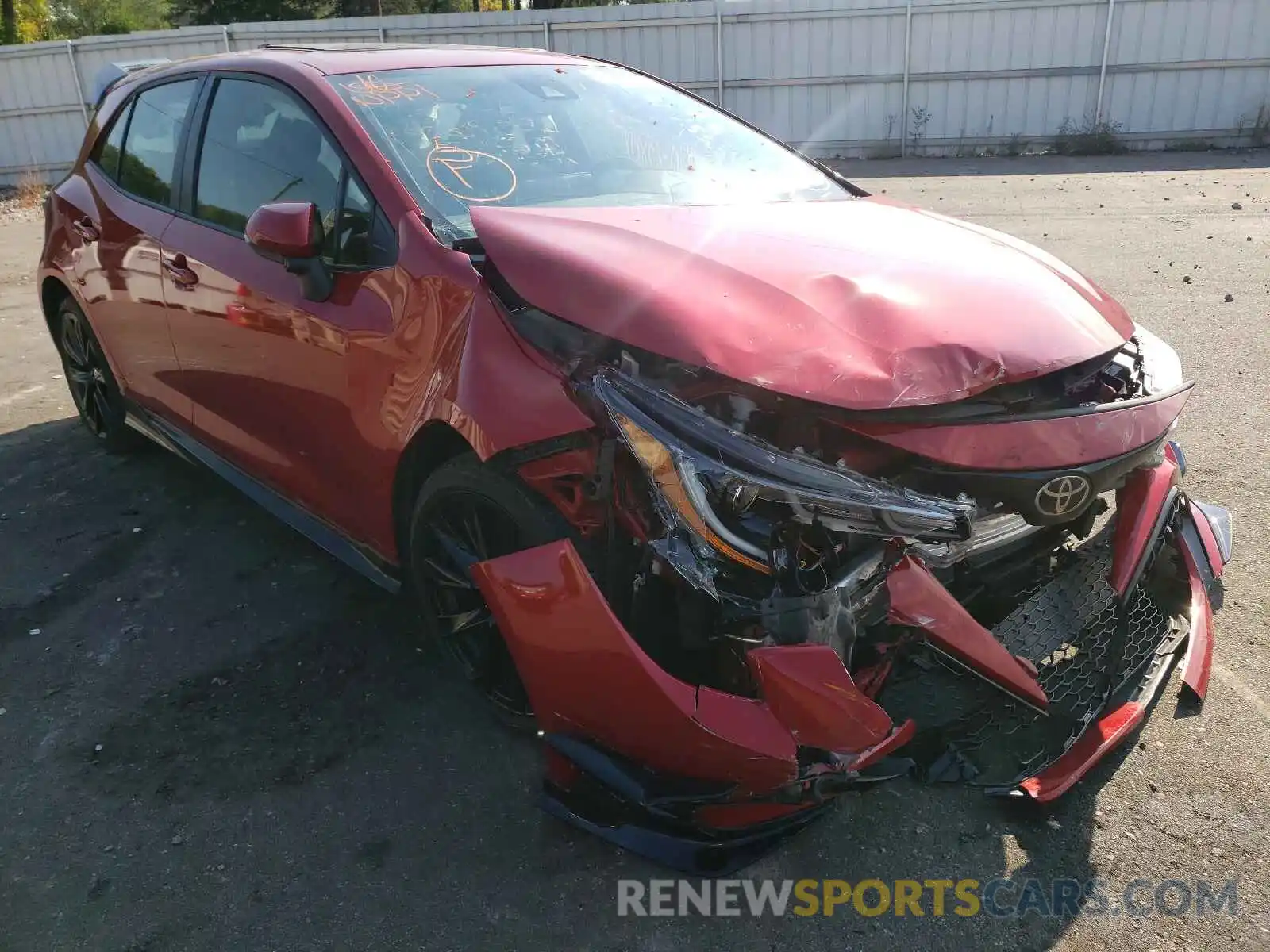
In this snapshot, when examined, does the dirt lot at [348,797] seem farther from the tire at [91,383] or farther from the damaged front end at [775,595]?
the tire at [91,383]

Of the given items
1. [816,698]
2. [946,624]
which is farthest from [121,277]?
[946,624]

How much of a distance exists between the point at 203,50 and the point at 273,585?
15.9 meters

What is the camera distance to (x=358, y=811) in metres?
2.53

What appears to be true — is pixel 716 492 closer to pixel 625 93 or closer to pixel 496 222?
pixel 496 222

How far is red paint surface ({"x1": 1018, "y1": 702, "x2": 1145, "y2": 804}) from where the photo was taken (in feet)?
7.40

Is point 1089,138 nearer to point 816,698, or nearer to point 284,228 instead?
point 284,228

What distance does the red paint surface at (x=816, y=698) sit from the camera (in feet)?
6.43

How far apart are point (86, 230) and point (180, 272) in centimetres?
113

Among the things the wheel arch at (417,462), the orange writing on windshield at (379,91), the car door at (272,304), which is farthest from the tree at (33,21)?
the wheel arch at (417,462)

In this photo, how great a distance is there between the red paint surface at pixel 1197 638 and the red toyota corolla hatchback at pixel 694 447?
0.4 inches

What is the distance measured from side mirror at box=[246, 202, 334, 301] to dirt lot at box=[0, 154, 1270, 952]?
1229 mm

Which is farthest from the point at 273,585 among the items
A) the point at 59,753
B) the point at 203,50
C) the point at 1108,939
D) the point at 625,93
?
the point at 203,50

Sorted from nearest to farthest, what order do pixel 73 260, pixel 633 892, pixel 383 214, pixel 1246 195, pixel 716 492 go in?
pixel 716 492
pixel 633 892
pixel 383 214
pixel 73 260
pixel 1246 195

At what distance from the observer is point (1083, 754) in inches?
91.4
